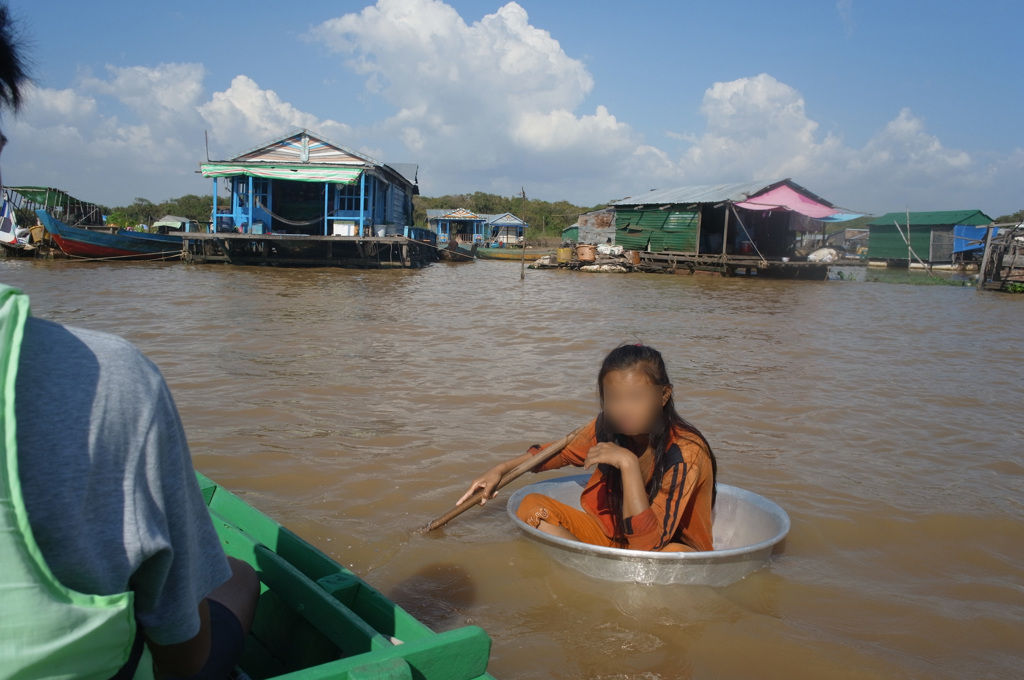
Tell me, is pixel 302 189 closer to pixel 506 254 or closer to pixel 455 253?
pixel 455 253

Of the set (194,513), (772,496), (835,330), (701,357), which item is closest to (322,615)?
(194,513)

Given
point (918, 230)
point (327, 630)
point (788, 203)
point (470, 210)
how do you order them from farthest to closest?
point (470, 210)
point (918, 230)
point (788, 203)
point (327, 630)

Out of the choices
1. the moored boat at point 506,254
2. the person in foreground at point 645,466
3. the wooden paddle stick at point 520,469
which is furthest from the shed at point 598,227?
the person in foreground at point 645,466

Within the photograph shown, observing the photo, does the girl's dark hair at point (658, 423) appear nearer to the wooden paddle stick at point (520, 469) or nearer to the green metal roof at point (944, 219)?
the wooden paddle stick at point (520, 469)

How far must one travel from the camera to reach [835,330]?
9.95 metres

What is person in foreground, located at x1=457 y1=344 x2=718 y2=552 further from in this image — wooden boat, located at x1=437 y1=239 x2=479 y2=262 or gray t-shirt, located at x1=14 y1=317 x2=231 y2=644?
wooden boat, located at x1=437 y1=239 x2=479 y2=262

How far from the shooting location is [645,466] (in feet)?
8.59

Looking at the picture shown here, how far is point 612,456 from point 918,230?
118ft

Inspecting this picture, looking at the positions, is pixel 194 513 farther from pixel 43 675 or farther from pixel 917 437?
pixel 917 437

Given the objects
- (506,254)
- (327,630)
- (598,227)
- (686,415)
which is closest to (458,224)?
(506,254)

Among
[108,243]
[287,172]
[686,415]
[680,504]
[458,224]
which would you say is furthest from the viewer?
[458,224]

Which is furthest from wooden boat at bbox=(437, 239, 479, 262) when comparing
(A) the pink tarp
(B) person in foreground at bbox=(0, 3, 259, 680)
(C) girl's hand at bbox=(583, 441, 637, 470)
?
(B) person in foreground at bbox=(0, 3, 259, 680)

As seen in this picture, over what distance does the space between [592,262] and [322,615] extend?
76.6 ft

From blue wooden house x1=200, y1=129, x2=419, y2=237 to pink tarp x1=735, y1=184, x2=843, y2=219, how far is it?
1107 cm
